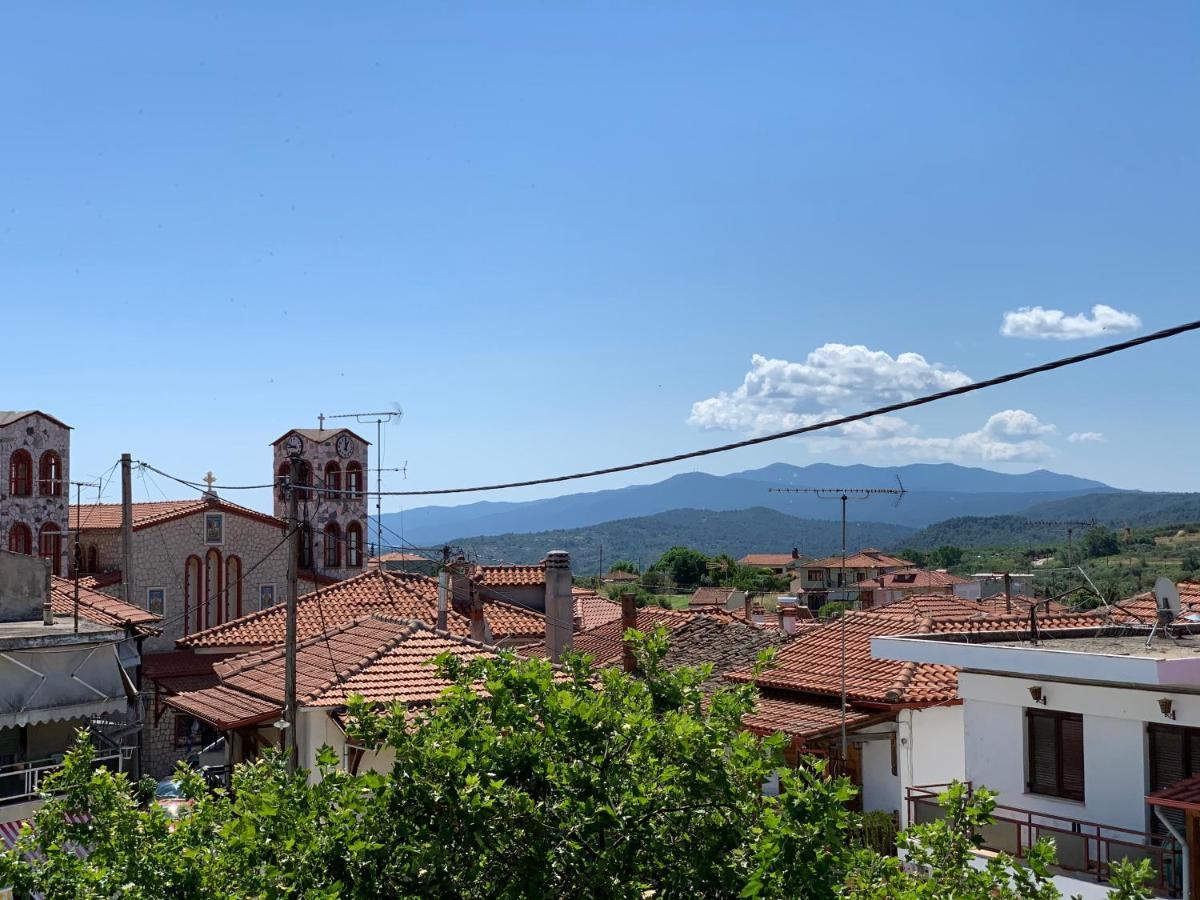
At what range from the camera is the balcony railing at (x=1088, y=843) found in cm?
1169

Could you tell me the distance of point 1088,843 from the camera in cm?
A: 1250

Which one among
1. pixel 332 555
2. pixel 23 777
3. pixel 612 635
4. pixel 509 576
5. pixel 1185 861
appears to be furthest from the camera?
pixel 332 555

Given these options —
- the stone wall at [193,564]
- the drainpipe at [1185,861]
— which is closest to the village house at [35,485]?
the stone wall at [193,564]

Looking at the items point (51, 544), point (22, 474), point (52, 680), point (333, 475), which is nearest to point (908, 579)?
point (333, 475)

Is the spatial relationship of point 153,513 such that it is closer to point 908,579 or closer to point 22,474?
point 22,474

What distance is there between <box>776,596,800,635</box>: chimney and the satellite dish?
44.9 ft

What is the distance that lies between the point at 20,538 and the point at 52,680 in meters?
23.3

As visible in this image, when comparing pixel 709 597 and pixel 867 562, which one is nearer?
pixel 709 597

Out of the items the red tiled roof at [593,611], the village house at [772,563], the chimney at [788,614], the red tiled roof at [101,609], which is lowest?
the village house at [772,563]

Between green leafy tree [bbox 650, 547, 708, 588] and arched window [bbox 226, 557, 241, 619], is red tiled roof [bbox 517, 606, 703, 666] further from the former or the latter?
green leafy tree [bbox 650, 547, 708, 588]

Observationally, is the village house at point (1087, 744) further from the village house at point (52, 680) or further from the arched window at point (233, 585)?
the arched window at point (233, 585)

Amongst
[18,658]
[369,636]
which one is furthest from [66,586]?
[369,636]

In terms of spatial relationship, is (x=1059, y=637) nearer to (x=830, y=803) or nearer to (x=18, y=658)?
(x=830, y=803)

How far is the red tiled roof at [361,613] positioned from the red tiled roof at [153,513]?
41.1 ft
